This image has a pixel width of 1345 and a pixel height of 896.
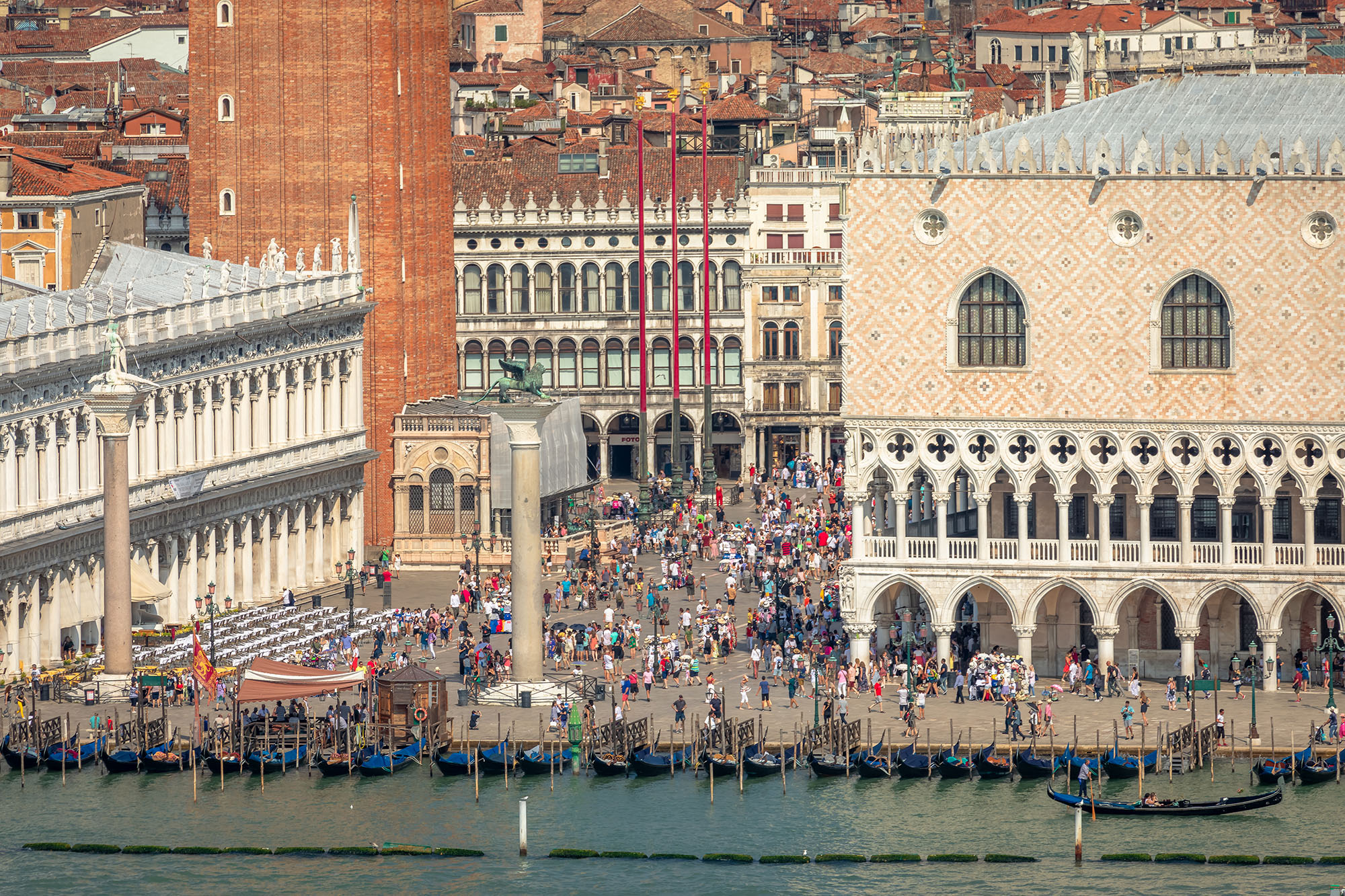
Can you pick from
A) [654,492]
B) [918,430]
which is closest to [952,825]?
[918,430]

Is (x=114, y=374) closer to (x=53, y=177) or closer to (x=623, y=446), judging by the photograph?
(x=53, y=177)

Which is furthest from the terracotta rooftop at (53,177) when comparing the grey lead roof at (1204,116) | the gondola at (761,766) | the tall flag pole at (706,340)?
the gondola at (761,766)

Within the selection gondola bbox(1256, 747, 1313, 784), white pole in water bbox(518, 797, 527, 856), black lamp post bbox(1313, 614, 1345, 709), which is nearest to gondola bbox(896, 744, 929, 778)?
gondola bbox(1256, 747, 1313, 784)

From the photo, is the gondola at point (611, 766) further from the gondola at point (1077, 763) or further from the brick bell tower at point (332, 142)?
the brick bell tower at point (332, 142)

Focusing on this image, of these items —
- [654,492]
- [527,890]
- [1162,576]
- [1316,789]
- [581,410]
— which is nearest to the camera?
[527,890]

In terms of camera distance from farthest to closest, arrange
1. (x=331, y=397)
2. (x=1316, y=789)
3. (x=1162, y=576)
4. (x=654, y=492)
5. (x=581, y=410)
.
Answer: (x=581, y=410) → (x=654, y=492) → (x=331, y=397) → (x=1162, y=576) → (x=1316, y=789)

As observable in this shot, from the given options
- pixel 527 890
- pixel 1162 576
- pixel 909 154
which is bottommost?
pixel 527 890

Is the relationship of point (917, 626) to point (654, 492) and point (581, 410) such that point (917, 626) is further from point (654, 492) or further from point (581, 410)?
point (581, 410)
